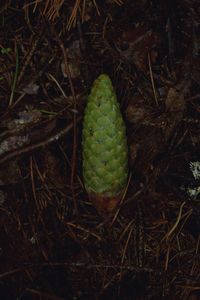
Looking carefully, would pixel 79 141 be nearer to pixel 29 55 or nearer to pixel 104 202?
pixel 104 202

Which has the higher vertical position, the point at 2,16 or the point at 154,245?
the point at 2,16

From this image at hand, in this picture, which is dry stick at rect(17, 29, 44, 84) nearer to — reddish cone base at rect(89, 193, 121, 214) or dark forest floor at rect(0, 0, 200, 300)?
dark forest floor at rect(0, 0, 200, 300)

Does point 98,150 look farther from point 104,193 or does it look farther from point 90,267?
point 90,267

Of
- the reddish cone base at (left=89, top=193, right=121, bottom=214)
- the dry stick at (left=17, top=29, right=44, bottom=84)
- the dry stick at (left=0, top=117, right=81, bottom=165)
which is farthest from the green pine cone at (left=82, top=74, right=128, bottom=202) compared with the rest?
A: the dry stick at (left=17, top=29, right=44, bottom=84)

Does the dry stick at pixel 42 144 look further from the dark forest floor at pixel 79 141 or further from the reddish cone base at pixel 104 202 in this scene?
the reddish cone base at pixel 104 202

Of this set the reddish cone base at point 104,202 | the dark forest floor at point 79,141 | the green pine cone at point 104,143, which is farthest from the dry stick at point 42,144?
the reddish cone base at point 104,202

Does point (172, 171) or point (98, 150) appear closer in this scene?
point (98, 150)

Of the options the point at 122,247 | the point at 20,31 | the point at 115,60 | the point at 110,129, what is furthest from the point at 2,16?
the point at 122,247
